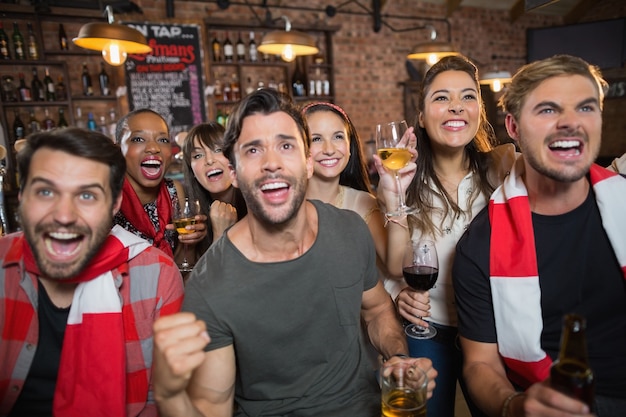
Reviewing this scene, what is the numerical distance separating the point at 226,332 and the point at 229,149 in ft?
2.01

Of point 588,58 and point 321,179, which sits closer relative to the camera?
point 321,179

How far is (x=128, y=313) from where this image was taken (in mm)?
1374

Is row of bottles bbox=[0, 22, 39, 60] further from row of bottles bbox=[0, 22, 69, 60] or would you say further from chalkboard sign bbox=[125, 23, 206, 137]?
chalkboard sign bbox=[125, 23, 206, 137]

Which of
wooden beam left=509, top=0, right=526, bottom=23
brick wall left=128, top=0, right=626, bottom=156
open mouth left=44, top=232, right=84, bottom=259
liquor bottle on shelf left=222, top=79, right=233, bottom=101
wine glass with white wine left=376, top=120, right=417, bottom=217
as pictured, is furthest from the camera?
wooden beam left=509, top=0, right=526, bottom=23

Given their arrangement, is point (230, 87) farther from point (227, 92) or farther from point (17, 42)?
point (17, 42)

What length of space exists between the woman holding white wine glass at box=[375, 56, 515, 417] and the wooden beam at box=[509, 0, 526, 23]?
6275mm

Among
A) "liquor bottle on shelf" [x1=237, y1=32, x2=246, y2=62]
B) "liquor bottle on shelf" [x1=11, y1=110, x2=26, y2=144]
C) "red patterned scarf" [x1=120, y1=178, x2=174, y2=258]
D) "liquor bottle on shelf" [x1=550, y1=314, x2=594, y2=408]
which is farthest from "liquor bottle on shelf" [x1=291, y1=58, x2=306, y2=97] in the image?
"liquor bottle on shelf" [x1=550, y1=314, x2=594, y2=408]

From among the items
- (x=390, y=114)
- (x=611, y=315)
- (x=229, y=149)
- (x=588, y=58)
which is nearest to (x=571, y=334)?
(x=611, y=315)

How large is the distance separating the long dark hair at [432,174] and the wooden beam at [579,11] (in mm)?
7068

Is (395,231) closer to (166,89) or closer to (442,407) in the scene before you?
(442,407)

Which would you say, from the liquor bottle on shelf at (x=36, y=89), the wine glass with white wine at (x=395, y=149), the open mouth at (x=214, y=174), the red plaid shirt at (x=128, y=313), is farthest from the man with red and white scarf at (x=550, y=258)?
the liquor bottle on shelf at (x=36, y=89)

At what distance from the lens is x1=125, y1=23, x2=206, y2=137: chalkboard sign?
4.96 m

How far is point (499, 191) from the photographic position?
1.59 meters

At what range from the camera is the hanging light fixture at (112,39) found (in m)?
2.57
